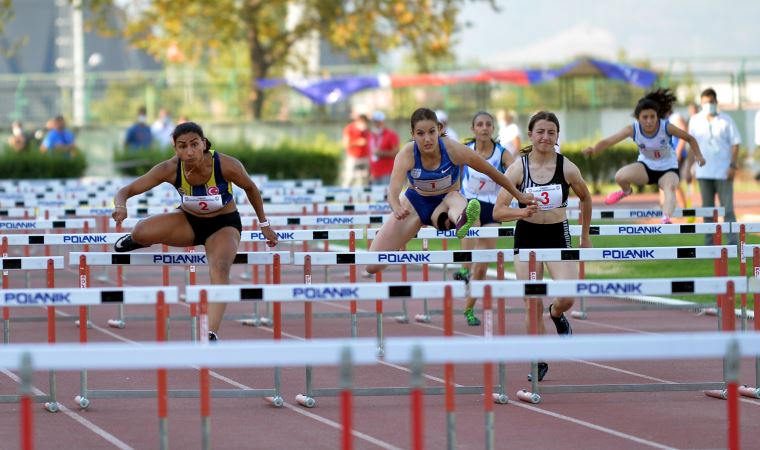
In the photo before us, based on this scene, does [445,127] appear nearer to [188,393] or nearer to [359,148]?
[188,393]

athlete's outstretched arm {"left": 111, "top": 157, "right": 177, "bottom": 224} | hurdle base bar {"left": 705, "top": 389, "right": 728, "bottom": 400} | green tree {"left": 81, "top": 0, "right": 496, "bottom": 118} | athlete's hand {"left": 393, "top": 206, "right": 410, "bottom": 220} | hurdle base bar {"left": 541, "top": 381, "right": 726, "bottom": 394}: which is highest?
green tree {"left": 81, "top": 0, "right": 496, "bottom": 118}

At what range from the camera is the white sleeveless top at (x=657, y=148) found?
14867 millimetres

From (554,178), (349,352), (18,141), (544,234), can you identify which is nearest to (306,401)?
(544,234)

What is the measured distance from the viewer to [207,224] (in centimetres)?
1038

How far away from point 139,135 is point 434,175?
66.4 ft

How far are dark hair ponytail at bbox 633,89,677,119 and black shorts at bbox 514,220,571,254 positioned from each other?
4493mm

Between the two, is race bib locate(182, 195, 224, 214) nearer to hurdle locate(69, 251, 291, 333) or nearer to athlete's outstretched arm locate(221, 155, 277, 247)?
athlete's outstretched arm locate(221, 155, 277, 247)

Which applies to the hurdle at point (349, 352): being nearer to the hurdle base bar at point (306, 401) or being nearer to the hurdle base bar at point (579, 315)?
the hurdle base bar at point (306, 401)

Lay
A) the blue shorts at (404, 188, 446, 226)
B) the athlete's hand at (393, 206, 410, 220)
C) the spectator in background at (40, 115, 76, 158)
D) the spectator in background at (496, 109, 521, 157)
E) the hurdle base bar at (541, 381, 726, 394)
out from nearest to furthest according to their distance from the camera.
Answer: the hurdle base bar at (541, 381, 726, 394) < the athlete's hand at (393, 206, 410, 220) < the blue shorts at (404, 188, 446, 226) < the spectator in background at (496, 109, 521, 157) < the spectator in background at (40, 115, 76, 158)

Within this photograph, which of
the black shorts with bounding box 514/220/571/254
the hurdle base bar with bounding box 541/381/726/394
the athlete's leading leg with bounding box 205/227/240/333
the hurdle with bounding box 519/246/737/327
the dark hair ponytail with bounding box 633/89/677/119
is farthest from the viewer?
the dark hair ponytail with bounding box 633/89/677/119

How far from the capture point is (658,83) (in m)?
40.6

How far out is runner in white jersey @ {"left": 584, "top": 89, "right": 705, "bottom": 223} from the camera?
1466 centimetres

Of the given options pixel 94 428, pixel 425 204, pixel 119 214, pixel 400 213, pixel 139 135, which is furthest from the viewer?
pixel 139 135

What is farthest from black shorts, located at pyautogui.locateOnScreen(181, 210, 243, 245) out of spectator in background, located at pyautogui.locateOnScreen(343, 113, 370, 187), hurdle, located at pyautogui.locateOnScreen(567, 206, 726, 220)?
spectator in background, located at pyautogui.locateOnScreen(343, 113, 370, 187)
